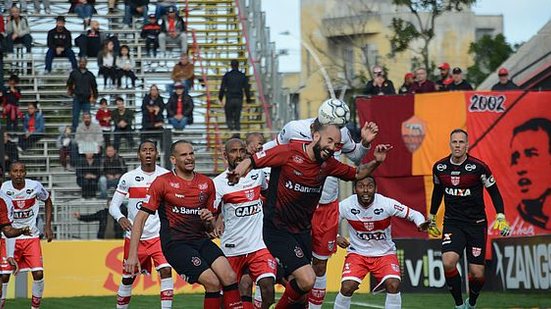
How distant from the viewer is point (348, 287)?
1605cm

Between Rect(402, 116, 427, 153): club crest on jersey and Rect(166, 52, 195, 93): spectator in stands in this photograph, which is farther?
Rect(166, 52, 195, 93): spectator in stands

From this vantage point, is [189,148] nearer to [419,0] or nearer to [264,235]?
[264,235]

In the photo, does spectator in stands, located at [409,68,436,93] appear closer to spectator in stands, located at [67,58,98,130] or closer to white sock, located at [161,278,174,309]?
spectator in stands, located at [67,58,98,130]

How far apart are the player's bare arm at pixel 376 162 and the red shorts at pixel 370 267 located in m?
2.51

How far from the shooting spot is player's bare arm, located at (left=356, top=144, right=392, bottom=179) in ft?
44.0

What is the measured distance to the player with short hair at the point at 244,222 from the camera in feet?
49.7

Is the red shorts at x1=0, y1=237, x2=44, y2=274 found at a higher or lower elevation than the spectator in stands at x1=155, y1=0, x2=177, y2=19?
lower

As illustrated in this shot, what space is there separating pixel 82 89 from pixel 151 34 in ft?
14.4

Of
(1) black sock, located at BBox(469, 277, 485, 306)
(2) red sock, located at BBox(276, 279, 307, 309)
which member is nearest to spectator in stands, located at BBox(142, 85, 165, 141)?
(1) black sock, located at BBox(469, 277, 485, 306)

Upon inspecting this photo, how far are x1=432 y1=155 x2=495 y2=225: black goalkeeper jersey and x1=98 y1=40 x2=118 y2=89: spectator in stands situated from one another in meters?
15.1

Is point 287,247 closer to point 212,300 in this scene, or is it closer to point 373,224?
point 212,300

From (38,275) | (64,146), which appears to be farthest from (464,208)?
(64,146)

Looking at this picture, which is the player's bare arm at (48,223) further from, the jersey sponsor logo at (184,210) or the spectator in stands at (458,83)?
the spectator in stands at (458,83)

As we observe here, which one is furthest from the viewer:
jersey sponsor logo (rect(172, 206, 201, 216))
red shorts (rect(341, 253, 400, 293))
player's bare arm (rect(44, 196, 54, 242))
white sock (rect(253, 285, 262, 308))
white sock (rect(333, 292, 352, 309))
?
player's bare arm (rect(44, 196, 54, 242))
